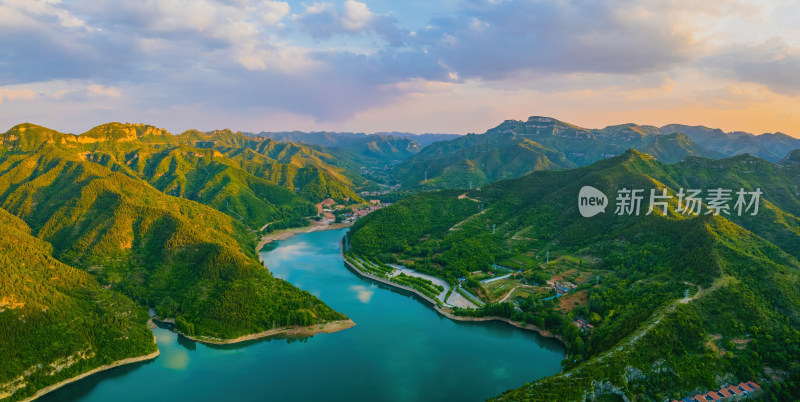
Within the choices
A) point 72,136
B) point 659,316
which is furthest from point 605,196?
point 72,136

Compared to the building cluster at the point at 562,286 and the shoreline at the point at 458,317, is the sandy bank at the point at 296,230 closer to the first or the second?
the shoreline at the point at 458,317

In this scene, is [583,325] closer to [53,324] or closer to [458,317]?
[458,317]

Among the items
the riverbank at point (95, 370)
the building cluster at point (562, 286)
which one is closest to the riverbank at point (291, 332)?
the riverbank at point (95, 370)

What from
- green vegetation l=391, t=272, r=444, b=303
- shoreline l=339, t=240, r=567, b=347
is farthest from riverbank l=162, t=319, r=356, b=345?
green vegetation l=391, t=272, r=444, b=303

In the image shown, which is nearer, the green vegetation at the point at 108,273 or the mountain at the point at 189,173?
the green vegetation at the point at 108,273

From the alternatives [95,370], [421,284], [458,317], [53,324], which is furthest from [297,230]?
[95,370]

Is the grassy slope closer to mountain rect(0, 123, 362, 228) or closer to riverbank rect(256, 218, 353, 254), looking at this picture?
riverbank rect(256, 218, 353, 254)

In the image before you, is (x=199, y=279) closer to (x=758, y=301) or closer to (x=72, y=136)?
(x=758, y=301)
